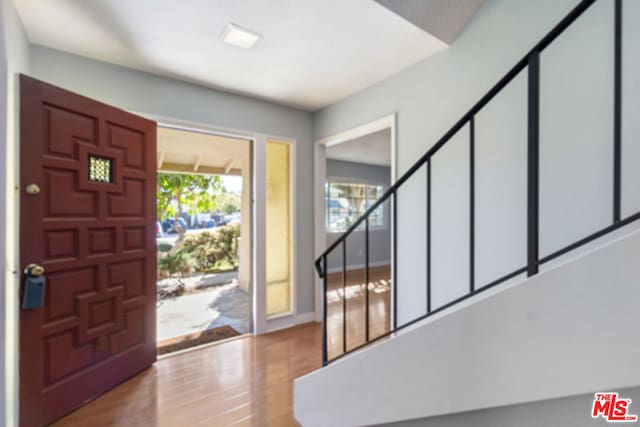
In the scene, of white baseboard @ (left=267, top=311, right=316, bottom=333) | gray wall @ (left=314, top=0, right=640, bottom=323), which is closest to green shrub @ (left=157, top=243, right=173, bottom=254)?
white baseboard @ (left=267, top=311, right=316, bottom=333)

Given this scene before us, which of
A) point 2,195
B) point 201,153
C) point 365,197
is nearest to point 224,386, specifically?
point 2,195

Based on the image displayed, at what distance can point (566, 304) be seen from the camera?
0.69 meters

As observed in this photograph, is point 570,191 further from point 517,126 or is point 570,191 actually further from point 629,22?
point 629,22

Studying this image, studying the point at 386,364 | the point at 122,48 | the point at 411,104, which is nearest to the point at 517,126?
the point at 411,104

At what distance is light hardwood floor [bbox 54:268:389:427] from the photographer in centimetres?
179

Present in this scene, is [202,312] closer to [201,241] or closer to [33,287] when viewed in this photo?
[33,287]

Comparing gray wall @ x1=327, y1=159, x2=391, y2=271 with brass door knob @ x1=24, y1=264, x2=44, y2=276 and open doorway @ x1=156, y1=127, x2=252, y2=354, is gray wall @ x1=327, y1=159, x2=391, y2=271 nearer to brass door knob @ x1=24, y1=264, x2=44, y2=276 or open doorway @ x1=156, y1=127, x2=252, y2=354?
open doorway @ x1=156, y1=127, x2=252, y2=354

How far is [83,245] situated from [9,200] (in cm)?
51

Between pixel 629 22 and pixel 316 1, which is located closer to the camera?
pixel 629 22

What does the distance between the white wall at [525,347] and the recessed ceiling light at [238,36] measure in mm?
2034

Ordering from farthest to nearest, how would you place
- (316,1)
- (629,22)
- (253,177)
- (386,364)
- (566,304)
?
(253,177) < (316,1) < (629,22) < (386,364) < (566,304)

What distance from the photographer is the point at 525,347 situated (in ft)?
2.52

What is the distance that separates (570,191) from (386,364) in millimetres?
1343

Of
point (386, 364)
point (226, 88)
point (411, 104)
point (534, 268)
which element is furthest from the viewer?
point (226, 88)
